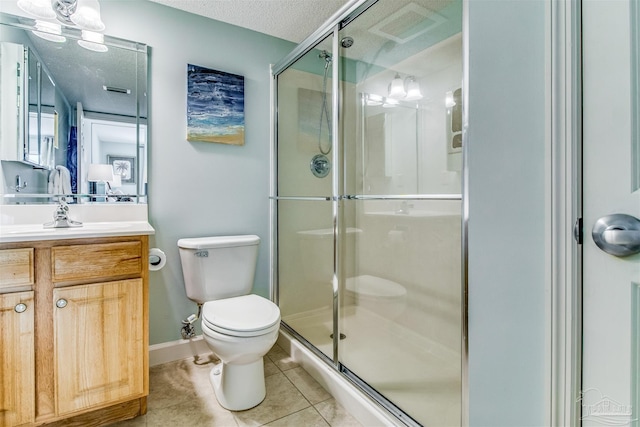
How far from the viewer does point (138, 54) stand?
74.2 inches

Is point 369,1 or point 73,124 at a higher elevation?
point 369,1

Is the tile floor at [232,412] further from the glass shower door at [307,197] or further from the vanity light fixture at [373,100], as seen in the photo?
the vanity light fixture at [373,100]

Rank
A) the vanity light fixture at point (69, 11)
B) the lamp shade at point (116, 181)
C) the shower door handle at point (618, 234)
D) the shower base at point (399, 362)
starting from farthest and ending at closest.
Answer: the lamp shade at point (116, 181) → the vanity light fixture at point (69, 11) → the shower base at point (399, 362) → the shower door handle at point (618, 234)

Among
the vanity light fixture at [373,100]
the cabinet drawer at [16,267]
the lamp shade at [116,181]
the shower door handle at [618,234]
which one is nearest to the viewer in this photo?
the shower door handle at [618,234]

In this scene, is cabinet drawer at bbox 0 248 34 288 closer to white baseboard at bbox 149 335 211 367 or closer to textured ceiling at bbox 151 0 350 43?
white baseboard at bbox 149 335 211 367

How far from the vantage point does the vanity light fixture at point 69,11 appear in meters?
1.60

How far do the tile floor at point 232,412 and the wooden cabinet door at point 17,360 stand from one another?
0.40 m

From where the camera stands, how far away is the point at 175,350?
202 centimetres

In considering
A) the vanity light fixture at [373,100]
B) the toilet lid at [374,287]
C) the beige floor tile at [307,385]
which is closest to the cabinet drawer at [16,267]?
the beige floor tile at [307,385]

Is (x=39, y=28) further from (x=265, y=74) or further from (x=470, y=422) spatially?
(x=470, y=422)

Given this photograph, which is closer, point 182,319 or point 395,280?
point 395,280

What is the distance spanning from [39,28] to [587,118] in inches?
94.7

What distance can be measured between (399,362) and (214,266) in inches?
45.2

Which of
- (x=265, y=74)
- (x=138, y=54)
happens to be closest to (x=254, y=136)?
(x=265, y=74)
